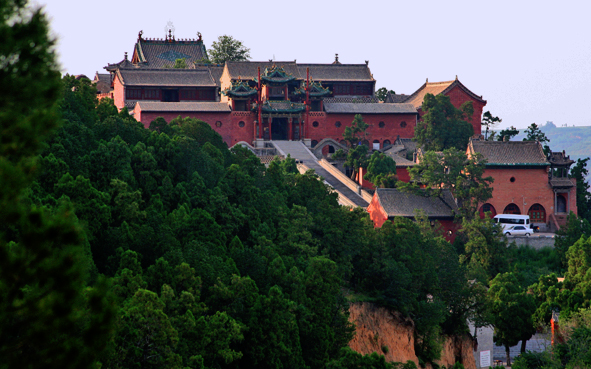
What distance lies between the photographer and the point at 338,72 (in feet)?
195

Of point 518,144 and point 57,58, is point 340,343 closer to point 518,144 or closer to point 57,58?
point 57,58

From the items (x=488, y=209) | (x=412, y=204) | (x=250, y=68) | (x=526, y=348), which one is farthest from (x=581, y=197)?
(x=250, y=68)

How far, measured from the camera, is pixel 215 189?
27.5 metres

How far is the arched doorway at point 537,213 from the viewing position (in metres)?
44.3

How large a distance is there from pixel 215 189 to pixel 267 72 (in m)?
28.6

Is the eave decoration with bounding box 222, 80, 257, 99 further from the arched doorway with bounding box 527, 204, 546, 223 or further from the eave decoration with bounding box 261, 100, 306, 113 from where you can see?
the arched doorway with bounding box 527, 204, 546, 223

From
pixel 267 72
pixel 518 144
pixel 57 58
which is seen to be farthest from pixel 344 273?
pixel 267 72

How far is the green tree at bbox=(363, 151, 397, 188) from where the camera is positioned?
1710 inches

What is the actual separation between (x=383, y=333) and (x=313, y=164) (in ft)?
66.4

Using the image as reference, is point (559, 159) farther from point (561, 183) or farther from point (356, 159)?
point (356, 159)

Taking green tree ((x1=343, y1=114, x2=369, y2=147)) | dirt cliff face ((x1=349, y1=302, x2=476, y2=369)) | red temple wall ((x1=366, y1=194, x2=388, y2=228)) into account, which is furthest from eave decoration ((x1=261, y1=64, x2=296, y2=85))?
dirt cliff face ((x1=349, y1=302, x2=476, y2=369))

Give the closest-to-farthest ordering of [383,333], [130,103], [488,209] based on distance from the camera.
A: [383,333] < [488,209] < [130,103]

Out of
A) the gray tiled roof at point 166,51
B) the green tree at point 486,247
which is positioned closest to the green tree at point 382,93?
the gray tiled roof at point 166,51

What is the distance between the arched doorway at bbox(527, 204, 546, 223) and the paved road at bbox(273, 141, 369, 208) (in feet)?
28.4
